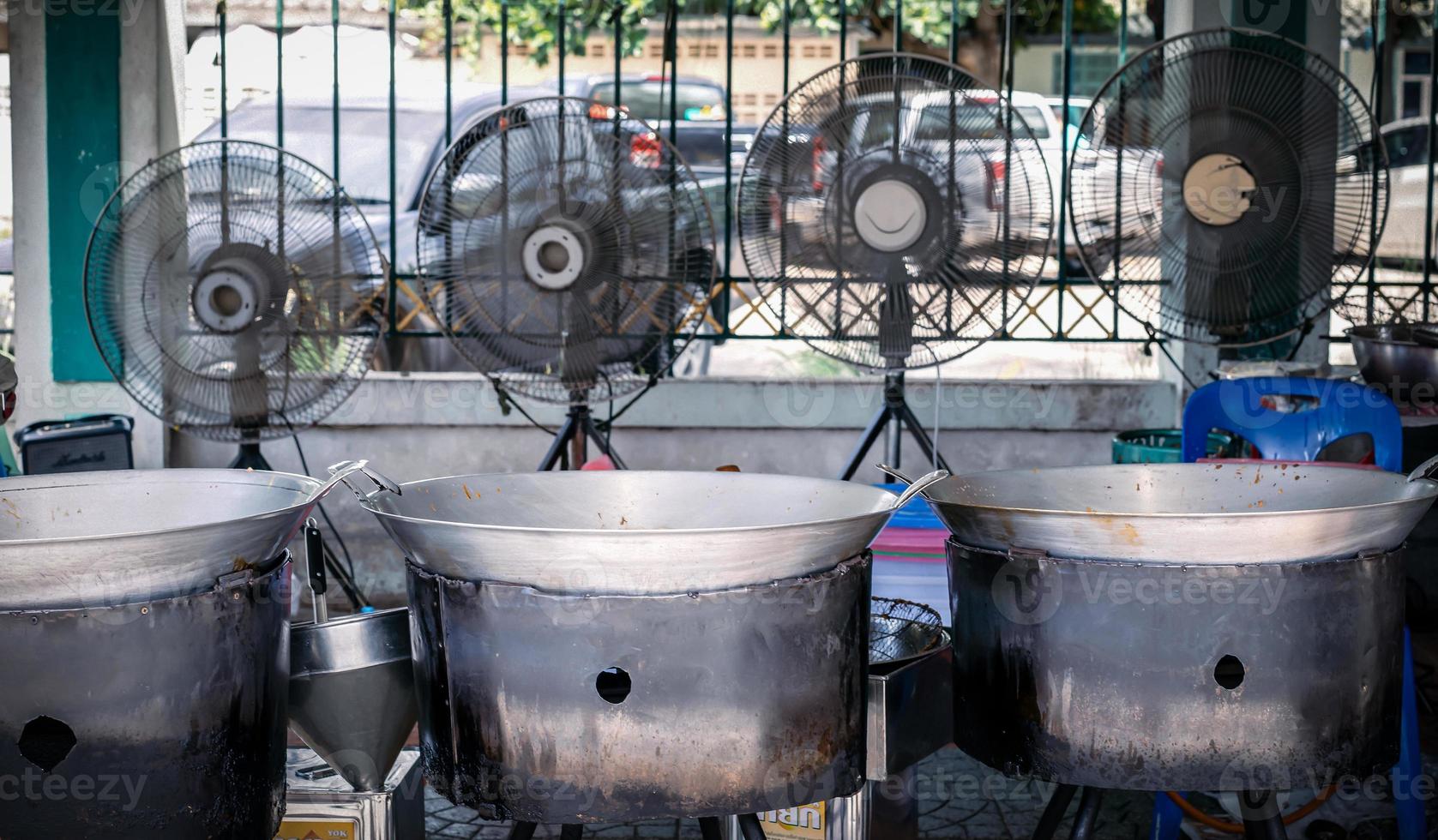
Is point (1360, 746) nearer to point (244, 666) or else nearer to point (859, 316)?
point (244, 666)

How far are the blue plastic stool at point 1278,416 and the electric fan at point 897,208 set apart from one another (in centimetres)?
62

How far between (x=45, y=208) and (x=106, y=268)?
845mm

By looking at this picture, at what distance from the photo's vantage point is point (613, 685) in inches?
69.8

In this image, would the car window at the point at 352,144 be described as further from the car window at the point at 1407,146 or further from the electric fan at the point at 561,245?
the car window at the point at 1407,146

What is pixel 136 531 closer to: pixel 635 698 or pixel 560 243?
pixel 635 698

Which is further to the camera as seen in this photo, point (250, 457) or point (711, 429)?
point (711, 429)

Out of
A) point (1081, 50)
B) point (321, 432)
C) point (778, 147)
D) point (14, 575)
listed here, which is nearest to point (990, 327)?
point (778, 147)

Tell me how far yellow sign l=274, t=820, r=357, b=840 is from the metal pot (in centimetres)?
254

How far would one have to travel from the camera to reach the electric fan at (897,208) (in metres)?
3.54

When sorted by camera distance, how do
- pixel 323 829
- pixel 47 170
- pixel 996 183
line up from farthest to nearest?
pixel 47 170, pixel 996 183, pixel 323 829

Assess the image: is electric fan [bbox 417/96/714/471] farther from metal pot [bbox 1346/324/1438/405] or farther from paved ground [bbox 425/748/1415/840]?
metal pot [bbox 1346/324/1438/405]

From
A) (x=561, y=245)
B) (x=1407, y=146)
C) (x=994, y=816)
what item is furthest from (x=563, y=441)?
(x=1407, y=146)

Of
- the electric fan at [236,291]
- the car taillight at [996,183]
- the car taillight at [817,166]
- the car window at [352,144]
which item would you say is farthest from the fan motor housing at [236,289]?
the car taillight at [996,183]

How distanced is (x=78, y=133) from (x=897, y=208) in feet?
8.37
